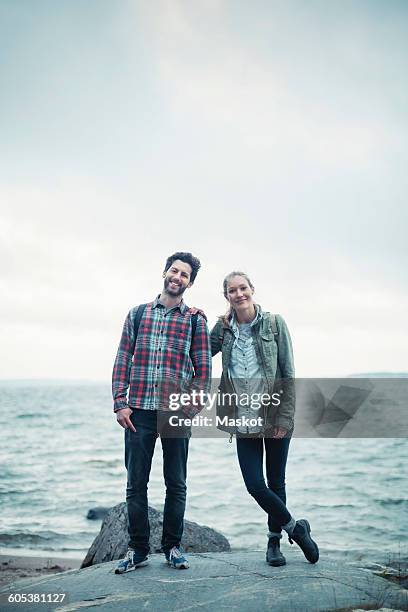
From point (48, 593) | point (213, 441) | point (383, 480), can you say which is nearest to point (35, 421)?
point (213, 441)

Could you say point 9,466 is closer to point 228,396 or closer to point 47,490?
point 47,490

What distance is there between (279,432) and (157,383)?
1142 millimetres

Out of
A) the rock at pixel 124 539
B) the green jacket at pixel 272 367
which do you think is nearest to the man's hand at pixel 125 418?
the green jacket at pixel 272 367

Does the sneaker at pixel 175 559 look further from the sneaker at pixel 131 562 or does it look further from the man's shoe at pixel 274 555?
the man's shoe at pixel 274 555

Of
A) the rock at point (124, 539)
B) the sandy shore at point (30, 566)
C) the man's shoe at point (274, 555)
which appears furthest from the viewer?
the sandy shore at point (30, 566)

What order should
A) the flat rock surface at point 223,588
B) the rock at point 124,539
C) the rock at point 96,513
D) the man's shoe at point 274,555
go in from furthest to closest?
the rock at point 96,513 → the rock at point 124,539 → the man's shoe at point 274,555 → the flat rock surface at point 223,588

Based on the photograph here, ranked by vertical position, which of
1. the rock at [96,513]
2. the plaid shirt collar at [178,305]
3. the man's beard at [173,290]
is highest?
the man's beard at [173,290]

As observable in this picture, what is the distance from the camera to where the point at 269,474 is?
4.80m

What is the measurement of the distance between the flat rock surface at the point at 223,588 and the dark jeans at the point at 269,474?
49 cm

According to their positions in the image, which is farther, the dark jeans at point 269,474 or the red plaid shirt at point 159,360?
the red plaid shirt at point 159,360

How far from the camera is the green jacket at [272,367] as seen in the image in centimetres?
466

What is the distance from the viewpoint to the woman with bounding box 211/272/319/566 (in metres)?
4.64

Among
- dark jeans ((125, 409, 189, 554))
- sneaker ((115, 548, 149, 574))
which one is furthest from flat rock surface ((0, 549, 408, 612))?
dark jeans ((125, 409, 189, 554))

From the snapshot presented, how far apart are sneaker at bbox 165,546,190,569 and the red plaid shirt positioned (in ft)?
4.21
